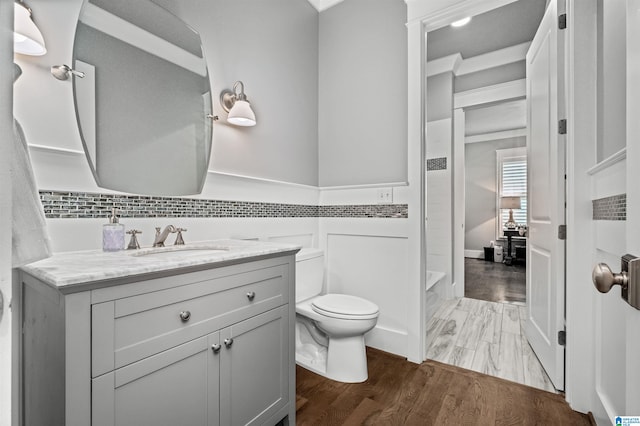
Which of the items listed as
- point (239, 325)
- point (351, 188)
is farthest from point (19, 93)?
point (351, 188)

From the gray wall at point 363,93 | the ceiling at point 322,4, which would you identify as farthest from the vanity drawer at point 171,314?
the ceiling at point 322,4

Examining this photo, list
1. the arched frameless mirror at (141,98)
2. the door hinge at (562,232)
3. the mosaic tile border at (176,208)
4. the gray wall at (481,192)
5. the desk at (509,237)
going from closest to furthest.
A: the mosaic tile border at (176,208) < the arched frameless mirror at (141,98) < the door hinge at (562,232) < the desk at (509,237) < the gray wall at (481,192)

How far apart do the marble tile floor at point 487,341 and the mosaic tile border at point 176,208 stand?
1.07 meters

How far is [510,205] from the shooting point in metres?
5.85

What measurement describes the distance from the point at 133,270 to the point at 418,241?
65.7 inches

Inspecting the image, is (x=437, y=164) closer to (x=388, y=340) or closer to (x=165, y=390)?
(x=388, y=340)

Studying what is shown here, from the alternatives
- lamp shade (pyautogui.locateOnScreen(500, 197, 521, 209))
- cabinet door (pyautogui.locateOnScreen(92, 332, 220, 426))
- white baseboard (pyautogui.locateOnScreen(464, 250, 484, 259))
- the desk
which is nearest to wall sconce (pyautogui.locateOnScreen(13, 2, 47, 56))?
cabinet door (pyautogui.locateOnScreen(92, 332, 220, 426))

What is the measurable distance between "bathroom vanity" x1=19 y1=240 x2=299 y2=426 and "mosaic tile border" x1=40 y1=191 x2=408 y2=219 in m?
0.19

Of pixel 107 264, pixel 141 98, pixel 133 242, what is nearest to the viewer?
pixel 107 264

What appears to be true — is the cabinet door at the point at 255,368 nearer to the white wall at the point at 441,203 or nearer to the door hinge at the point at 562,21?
the door hinge at the point at 562,21

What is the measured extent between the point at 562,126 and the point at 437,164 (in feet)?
5.89

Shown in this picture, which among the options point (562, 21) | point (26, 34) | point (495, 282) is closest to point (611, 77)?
point (562, 21)

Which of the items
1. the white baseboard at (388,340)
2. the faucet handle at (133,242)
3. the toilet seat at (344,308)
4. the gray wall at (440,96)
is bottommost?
the white baseboard at (388,340)

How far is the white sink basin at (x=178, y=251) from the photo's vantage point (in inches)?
48.0
